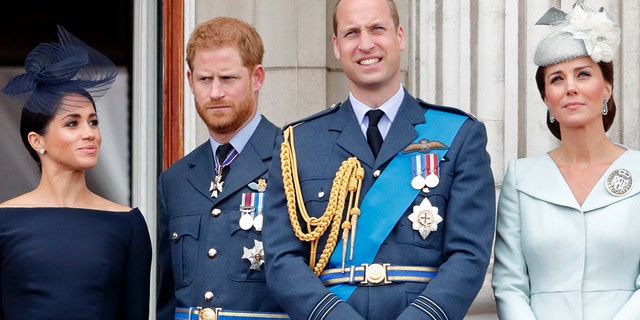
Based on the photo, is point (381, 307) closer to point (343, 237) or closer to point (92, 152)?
point (343, 237)

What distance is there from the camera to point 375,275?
11.8ft

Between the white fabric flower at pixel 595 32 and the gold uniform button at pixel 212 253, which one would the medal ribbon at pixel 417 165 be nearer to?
the white fabric flower at pixel 595 32

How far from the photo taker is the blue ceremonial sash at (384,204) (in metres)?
3.63

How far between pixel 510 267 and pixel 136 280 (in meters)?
1.17

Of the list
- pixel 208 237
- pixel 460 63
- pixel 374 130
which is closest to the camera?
pixel 374 130

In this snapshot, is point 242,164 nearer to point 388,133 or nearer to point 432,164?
point 388,133

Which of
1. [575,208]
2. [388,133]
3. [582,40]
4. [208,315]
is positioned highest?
[582,40]

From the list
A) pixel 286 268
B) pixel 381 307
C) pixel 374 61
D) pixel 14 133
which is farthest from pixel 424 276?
pixel 14 133

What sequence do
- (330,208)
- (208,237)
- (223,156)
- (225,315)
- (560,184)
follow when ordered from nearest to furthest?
1. (330,208)
2. (560,184)
3. (225,315)
4. (208,237)
5. (223,156)

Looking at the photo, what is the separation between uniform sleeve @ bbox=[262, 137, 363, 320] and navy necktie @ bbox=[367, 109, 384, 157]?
280mm

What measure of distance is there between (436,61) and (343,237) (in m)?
1.57

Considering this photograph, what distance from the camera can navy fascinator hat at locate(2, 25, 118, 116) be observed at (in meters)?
4.06

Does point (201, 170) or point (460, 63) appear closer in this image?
point (201, 170)

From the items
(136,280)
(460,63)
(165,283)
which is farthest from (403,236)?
(460,63)
